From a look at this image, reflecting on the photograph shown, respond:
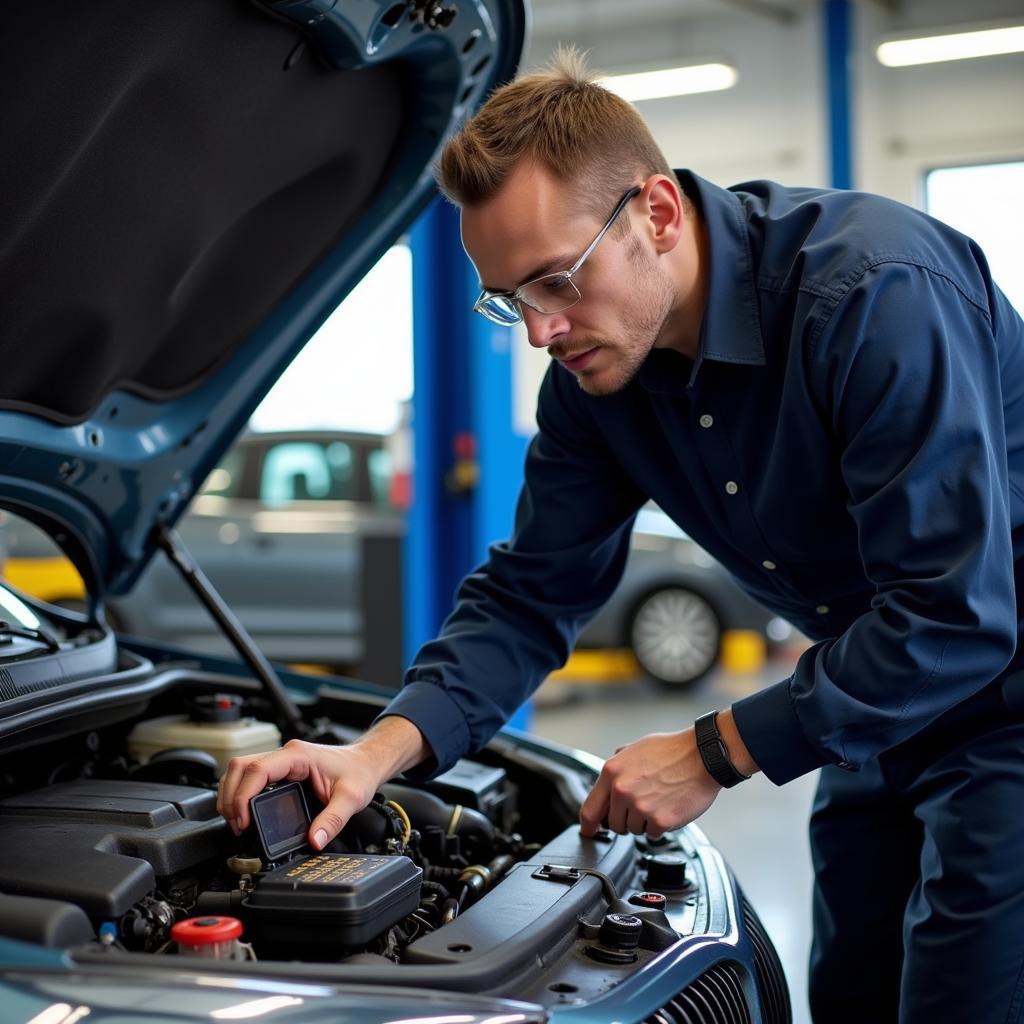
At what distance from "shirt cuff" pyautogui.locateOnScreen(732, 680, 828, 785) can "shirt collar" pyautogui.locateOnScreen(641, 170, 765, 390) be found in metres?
0.40

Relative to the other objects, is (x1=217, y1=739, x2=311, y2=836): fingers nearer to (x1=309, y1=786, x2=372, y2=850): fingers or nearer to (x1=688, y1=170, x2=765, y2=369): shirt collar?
(x1=309, y1=786, x2=372, y2=850): fingers

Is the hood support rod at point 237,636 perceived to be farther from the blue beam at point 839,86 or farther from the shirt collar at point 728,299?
the blue beam at point 839,86

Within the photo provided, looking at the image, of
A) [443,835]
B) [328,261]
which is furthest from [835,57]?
[443,835]

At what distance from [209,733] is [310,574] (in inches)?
162

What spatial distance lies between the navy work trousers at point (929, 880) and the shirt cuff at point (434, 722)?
543mm

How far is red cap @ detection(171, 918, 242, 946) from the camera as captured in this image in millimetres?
1028

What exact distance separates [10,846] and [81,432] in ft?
2.24

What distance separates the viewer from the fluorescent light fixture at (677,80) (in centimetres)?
815

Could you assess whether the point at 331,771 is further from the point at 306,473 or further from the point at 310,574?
the point at 306,473

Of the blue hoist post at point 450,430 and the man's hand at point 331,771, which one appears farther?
the blue hoist post at point 450,430

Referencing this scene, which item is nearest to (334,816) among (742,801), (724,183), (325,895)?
(325,895)

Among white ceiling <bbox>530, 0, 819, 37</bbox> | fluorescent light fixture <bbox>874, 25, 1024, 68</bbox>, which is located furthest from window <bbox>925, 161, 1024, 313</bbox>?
white ceiling <bbox>530, 0, 819, 37</bbox>

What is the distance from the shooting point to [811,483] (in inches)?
56.9

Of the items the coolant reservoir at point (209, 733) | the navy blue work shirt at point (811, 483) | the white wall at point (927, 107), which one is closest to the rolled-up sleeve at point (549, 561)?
the navy blue work shirt at point (811, 483)
